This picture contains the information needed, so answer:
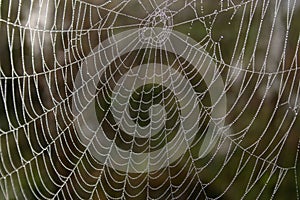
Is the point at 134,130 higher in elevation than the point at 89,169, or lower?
higher

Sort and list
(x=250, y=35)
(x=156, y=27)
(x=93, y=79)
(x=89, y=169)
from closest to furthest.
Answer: (x=156, y=27) < (x=93, y=79) < (x=250, y=35) < (x=89, y=169)

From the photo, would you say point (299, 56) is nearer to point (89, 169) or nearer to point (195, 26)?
point (195, 26)

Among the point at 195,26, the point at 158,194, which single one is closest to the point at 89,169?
the point at 158,194

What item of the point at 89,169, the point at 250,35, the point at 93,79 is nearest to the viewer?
the point at 93,79

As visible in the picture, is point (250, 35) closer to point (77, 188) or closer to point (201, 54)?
point (201, 54)

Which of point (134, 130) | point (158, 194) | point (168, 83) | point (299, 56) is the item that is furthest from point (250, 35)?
point (158, 194)

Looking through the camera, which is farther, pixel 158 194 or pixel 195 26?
pixel 158 194

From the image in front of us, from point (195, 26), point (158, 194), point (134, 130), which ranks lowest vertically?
point (158, 194)
